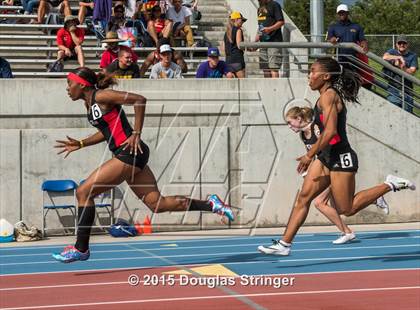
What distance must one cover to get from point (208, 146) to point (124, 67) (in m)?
2.03

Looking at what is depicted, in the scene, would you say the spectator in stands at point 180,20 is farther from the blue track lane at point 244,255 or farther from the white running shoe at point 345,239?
the white running shoe at point 345,239

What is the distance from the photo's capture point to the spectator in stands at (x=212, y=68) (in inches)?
690

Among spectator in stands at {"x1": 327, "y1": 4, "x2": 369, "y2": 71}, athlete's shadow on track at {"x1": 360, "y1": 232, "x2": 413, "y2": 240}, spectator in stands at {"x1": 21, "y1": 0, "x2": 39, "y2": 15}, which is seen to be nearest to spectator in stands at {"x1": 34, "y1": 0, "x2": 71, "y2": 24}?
spectator in stands at {"x1": 21, "y1": 0, "x2": 39, "y2": 15}

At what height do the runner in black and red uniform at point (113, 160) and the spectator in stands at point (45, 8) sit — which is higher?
the spectator in stands at point (45, 8)

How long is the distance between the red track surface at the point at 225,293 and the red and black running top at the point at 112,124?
4.85 feet

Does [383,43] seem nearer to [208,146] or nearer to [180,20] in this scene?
[180,20]

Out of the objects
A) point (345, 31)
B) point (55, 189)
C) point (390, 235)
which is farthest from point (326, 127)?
point (345, 31)

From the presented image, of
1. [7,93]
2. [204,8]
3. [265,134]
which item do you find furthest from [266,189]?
[204,8]

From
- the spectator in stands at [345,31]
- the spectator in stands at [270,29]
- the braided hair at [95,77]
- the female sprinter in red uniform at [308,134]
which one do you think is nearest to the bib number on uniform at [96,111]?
the braided hair at [95,77]

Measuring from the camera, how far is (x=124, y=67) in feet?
55.4

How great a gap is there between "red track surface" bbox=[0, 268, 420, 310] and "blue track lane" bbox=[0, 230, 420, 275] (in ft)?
2.95

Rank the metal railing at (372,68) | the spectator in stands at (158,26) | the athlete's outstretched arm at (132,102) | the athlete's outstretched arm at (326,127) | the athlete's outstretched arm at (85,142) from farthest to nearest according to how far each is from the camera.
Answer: the spectator in stands at (158,26) → the metal railing at (372,68) → the athlete's outstretched arm at (85,142) → the athlete's outstretched arm at (132,102) → the athlete's outstretched arm at (326,127)

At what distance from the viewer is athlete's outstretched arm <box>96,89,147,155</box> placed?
10.3m

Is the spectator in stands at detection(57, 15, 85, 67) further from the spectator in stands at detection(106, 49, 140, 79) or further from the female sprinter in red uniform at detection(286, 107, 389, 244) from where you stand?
the female sprinter in red uniform at detection(286, 107, 389, 244)
